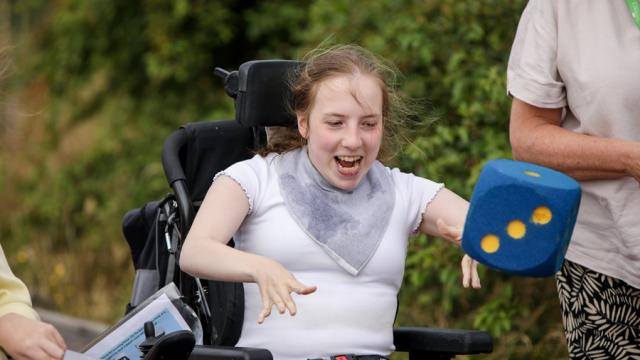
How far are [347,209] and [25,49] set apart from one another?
24.3 ft

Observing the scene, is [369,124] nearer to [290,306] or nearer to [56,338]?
[290,306]

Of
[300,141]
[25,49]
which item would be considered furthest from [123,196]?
[300,141]

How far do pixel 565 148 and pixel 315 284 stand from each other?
31.1 inches

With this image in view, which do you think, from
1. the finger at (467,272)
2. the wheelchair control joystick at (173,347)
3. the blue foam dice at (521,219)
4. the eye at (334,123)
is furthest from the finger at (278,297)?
the eye at (334,123)

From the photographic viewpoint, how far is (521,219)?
3.33m

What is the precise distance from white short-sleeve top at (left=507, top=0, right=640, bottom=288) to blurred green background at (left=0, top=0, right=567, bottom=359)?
242cm

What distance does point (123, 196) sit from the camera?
32.2 ft

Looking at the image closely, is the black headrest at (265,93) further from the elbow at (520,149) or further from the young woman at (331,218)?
the elbow at (520,149)

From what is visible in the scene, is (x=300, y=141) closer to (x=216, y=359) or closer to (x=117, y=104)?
(x=216, y=359)

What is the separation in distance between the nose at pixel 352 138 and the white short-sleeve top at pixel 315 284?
273mm

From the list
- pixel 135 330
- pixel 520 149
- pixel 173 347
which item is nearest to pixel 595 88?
pixel 520 149

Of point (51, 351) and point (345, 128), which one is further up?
point (345, 128)

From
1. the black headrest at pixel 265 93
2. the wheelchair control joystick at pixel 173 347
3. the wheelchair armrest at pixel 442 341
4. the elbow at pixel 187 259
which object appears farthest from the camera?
the black headrest at pixel 265 93

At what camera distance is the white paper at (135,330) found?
13.1 ft
